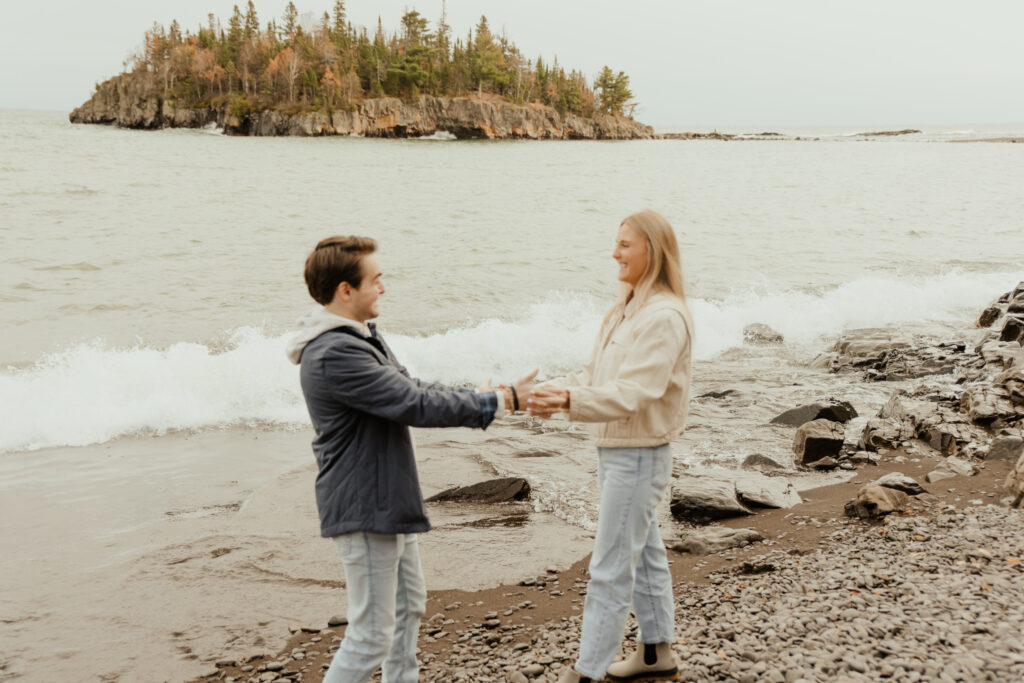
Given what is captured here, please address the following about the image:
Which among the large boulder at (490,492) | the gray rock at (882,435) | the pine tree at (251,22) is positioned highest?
the pine tree at (251,22)

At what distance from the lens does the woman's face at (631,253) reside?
135 inches

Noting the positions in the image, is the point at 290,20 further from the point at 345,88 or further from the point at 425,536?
the point at 425,536

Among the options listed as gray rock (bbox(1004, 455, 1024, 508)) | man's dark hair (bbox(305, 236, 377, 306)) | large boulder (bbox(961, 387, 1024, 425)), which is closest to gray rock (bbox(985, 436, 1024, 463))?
large boulder (bbox(961, 387, 1024, 425))

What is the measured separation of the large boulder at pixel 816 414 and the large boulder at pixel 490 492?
4.25 meters

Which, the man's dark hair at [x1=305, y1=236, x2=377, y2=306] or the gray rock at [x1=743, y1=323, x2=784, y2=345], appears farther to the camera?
the gray rock at [x1=743, y1=323, x2=784, y2=345]

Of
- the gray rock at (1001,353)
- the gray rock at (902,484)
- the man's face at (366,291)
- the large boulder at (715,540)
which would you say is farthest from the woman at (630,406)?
the gray rock at (1001,353)

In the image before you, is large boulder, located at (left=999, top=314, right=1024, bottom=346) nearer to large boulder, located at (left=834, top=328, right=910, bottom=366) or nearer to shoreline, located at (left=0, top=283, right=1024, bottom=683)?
large boulder, located at (left=834, top=328, right=910, bottom=366)

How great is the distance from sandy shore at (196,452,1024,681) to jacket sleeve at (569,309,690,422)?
159cm

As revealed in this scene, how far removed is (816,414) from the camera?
9.52m

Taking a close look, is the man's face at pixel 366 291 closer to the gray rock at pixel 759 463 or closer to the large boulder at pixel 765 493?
the large boulder at pixel 765 493

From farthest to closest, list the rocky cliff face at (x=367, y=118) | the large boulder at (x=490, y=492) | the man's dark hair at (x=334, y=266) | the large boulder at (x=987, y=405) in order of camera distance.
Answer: the rocky cliff face at (x=367, y=118), the large boulder at (x=987, y=405), the large boulder at (x=490, y=492), the man's dark hair at (x=334, y=266)

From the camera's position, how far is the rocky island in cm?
11331

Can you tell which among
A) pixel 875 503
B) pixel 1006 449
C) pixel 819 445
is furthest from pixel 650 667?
pixel 1006 449

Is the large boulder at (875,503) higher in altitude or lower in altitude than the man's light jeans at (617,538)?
lower
